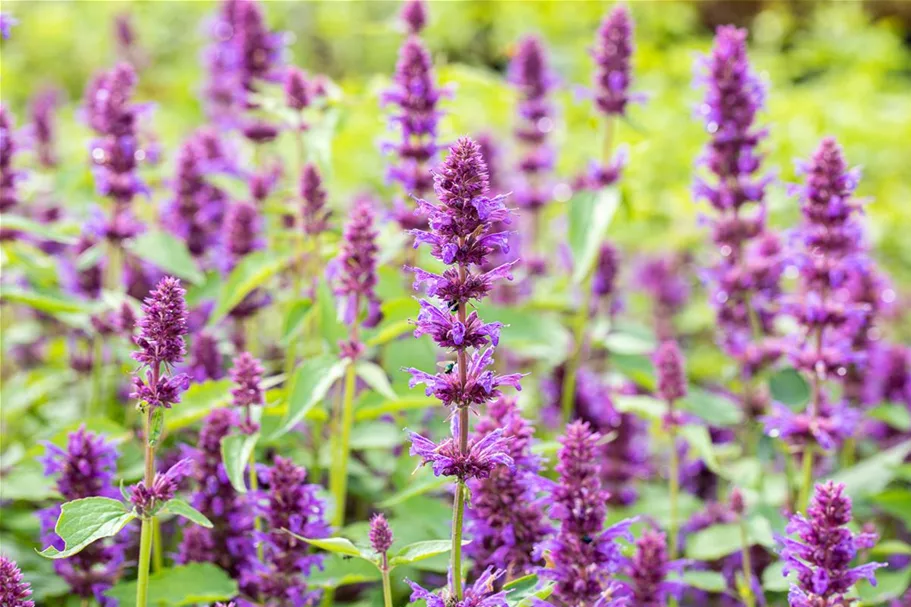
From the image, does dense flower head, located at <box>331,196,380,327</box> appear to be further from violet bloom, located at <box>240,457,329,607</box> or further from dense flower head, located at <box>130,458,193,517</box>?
dense flower head, located at <box>130,458,193,517</box>

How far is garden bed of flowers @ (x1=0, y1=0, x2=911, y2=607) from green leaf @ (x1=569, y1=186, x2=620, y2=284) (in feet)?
0.05

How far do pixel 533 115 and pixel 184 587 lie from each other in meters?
3.52

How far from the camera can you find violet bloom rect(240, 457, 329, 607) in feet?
9.77

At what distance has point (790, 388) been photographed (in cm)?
405

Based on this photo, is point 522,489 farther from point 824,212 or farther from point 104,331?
point 104,331

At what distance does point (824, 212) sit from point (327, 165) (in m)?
1.91

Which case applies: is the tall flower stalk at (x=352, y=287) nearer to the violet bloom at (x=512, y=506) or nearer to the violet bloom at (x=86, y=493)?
the violet bloom at (x=512, y=506)

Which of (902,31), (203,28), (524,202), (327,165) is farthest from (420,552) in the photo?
A: (902,31)

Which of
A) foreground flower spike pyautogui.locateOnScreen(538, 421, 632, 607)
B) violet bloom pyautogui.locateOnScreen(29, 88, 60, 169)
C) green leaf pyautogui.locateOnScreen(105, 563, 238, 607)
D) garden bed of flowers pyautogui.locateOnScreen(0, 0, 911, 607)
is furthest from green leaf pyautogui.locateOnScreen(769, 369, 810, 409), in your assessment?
violet bloom pyautogui.locateOnScreen(29, 88, 60, 169)

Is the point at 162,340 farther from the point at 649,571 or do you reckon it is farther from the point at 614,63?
the point at 614,63

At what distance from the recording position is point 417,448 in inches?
96.1

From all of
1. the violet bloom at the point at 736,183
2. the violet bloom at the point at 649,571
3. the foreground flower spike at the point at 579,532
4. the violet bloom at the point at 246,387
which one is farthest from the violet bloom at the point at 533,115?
the foreground flower spike at the point at 579,532

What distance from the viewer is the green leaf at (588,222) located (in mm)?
4070

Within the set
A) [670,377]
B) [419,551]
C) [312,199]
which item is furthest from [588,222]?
[419,551]
